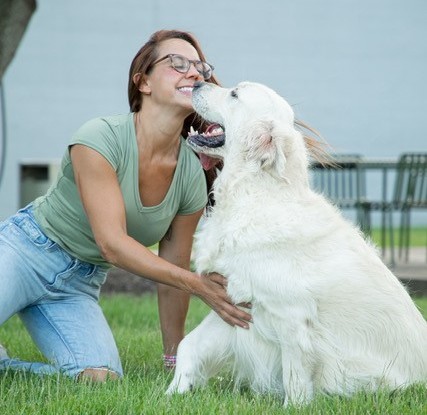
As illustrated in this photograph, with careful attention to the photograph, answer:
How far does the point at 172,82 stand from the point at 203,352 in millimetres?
1238

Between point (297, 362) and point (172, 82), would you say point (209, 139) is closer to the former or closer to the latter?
point (172, 82)

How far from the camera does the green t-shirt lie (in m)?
4.43

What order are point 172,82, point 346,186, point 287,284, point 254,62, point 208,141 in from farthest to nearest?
1. point 254,62
2. point 346,186
3. point 172,82
4. point 208,141
5. point 287,284

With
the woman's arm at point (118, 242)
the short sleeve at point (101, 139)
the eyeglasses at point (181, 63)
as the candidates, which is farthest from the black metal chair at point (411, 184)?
the woman's arm at point (118, 242)

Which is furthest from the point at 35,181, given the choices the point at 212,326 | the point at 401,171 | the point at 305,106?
the point at 212,326

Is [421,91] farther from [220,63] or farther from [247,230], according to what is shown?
[247,230]

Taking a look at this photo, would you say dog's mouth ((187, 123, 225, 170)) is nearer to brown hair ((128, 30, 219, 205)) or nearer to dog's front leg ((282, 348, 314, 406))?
brown hair ((128, 30, 219, 205))

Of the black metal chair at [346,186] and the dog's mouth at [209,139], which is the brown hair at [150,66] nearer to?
the dog's mouth at [209,139]

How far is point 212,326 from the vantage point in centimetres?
420

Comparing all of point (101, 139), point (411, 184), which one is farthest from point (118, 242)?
point (411, 184)

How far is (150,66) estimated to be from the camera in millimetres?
4617

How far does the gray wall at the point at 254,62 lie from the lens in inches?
595

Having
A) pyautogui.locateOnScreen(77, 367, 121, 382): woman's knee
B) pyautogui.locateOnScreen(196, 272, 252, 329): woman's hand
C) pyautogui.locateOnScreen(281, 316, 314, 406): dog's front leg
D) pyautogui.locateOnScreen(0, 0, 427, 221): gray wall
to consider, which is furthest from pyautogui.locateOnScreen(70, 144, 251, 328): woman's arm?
pyautogui.locateOnScreen(0, 0, 427, 221): gray wall

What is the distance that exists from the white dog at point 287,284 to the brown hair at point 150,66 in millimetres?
544
